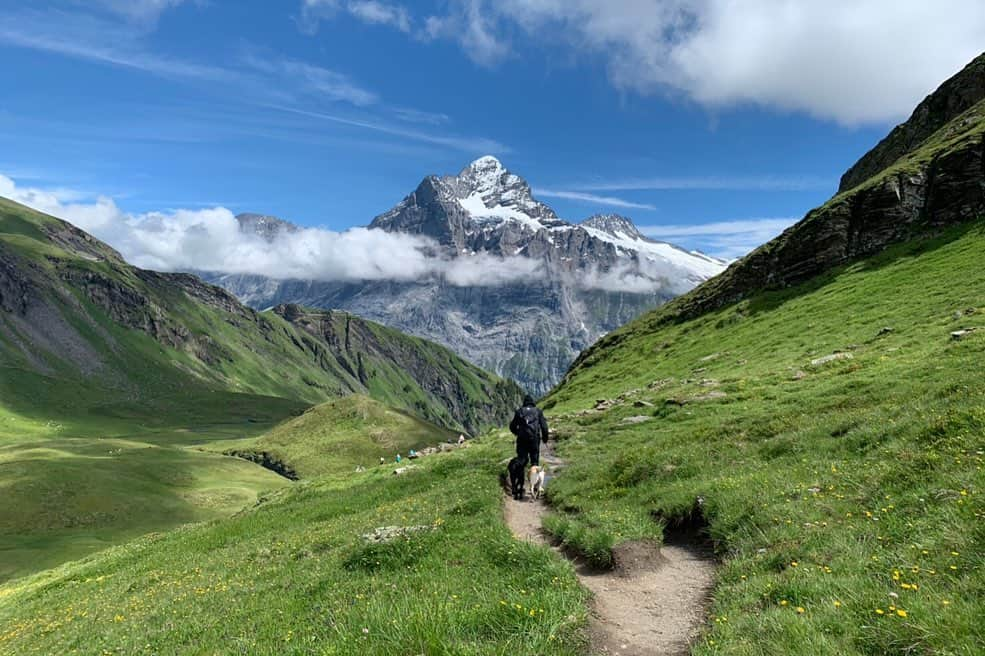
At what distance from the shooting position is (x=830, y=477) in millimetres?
14633

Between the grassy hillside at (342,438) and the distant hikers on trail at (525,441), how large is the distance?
115m

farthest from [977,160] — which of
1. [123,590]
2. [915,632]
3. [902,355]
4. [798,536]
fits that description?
[123,590]

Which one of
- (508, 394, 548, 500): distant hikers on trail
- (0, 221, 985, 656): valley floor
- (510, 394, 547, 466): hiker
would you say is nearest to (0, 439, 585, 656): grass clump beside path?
(0, 221, 985, 656): valley floor

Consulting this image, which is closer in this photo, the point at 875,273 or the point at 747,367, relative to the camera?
the point at 747,367

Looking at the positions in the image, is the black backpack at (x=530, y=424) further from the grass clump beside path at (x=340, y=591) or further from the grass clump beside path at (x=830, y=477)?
the grass clump beside path at (x=340, y=591)

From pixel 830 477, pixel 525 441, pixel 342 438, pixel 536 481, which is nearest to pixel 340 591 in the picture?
pixel 536 481

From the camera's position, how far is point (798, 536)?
11.9 metres

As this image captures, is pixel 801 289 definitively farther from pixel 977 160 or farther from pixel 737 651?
pixel 737 651

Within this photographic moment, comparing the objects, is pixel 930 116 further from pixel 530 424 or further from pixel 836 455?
pixel 530 424

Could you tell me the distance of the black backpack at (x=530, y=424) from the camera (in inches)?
954

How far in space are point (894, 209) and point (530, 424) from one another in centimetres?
5659

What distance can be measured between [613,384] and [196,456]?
112m

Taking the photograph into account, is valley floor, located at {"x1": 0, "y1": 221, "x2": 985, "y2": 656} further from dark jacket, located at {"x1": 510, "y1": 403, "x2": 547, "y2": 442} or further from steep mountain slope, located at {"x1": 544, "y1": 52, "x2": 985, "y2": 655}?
dark jacket, located at {"x1": 510, "y1": 403, "x2": 547, "y2": 442}

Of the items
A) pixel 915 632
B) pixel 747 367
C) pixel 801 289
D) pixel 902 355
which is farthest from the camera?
pixel 801 289
